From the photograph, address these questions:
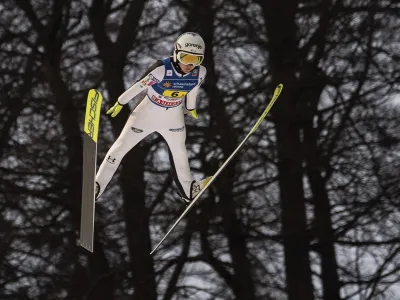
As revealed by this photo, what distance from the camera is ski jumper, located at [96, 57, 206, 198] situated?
35.4ft

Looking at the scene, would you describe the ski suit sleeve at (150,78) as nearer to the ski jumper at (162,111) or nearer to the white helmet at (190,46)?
the ski jumper at (162,111)

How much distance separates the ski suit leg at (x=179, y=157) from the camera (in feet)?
36.5

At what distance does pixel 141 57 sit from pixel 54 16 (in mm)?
1564

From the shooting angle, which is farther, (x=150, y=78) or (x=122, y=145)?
(x=122, y=145)

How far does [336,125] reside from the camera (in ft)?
55.1

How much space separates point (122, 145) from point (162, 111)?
46 centimetres

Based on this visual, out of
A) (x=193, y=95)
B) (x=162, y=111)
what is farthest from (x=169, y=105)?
(x=193, y=95)

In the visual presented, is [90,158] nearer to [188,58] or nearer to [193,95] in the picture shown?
[193,95]

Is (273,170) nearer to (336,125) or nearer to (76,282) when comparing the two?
(336,125)

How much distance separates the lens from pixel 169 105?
11.0 m

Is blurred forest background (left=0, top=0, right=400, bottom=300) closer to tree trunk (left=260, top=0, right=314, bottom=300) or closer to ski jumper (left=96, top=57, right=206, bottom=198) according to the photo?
tree trunk (left=260, top=0, right=314, bottom=300)

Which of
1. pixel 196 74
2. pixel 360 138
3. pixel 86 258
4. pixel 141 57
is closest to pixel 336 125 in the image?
pixel 360 138

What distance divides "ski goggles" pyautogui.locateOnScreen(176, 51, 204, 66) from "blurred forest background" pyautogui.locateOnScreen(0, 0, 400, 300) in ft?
18.2

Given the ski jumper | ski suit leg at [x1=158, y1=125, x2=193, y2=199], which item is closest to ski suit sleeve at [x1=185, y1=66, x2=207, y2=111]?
the ski jumper
